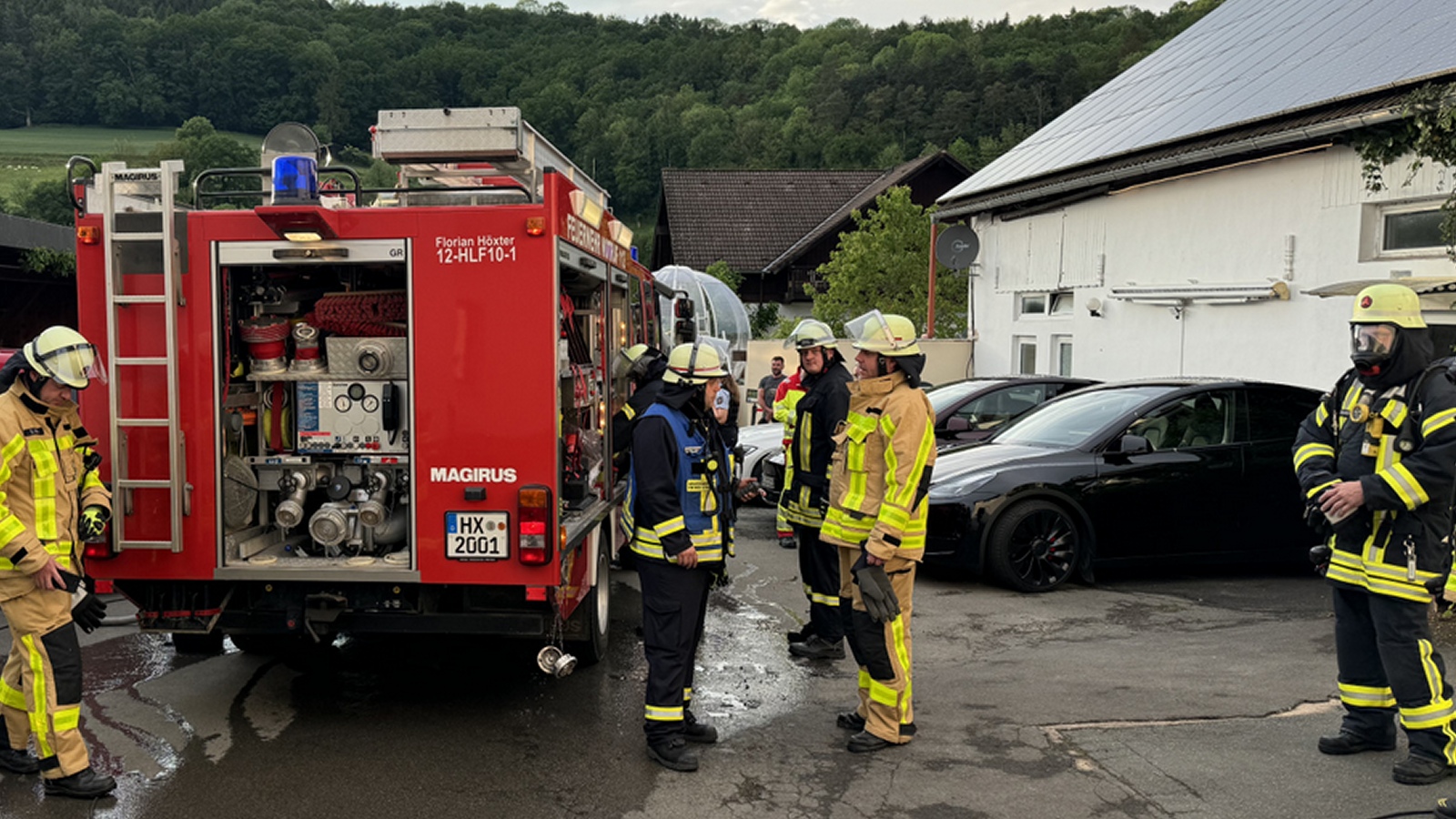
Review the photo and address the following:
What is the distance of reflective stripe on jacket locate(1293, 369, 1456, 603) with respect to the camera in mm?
4508

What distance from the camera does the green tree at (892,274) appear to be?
84.5 feet

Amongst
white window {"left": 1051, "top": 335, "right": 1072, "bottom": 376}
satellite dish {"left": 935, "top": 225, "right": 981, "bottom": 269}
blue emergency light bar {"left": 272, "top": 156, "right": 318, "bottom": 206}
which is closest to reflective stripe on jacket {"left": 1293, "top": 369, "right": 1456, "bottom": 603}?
blue emergency light bar {"left": 272, "top": 156, "right": 318, "bottom": 206}

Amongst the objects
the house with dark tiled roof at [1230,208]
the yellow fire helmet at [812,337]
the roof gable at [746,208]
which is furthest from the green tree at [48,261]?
the roof gable at [746,208]

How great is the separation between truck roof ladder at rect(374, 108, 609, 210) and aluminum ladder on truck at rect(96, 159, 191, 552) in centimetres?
247

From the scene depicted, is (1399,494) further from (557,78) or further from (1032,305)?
(557,78)

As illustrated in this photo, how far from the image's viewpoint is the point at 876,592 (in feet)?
16.3

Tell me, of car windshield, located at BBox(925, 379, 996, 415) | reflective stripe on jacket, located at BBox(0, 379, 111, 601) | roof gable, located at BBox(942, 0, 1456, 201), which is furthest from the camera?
car windshield, located at BBox(925, 379, 996, 415)

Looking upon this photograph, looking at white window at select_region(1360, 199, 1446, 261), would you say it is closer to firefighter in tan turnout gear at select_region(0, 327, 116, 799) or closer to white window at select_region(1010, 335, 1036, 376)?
white window at select_region(1010, 335, 1036, 376)

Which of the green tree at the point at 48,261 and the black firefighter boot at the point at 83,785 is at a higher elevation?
the green tree at the point at 48,261

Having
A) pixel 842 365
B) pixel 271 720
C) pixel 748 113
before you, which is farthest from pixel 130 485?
pixel 748 113

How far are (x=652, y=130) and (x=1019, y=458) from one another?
167ft

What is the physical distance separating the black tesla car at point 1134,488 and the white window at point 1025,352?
29.5 feet

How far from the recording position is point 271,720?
5406mm

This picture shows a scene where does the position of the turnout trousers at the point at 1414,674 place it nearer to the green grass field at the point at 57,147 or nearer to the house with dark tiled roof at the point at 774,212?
the house with dark tiled roof at the point at 774,212
